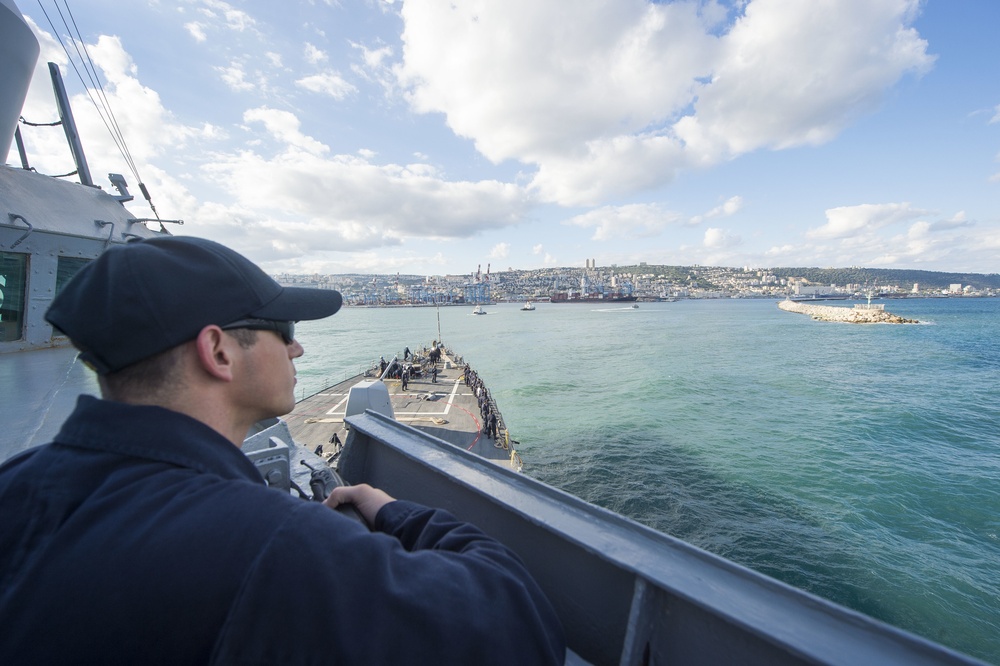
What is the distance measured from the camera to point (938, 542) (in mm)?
11867

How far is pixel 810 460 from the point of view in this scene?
17.3m

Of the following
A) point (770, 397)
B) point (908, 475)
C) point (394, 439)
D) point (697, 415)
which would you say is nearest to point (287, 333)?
point (394, 439)

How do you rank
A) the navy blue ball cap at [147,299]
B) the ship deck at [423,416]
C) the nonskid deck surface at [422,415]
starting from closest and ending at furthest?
the navy blue ball cap at [147,299], the ship deck at [423,416], the nonskid deck surface at [422,415]

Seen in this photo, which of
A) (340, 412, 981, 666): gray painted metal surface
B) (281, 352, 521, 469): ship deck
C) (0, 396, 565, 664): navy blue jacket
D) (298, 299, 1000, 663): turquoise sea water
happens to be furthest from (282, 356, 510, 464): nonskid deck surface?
(0, 396, 565, 664): navy blue jacket

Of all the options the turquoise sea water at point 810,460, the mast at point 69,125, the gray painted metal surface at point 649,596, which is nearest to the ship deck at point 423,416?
the turquoise sea water at point 810,460

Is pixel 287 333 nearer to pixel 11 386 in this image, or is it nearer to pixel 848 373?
pixel 11 386

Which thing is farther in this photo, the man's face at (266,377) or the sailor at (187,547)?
the man's face at (266,377)

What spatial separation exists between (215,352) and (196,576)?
0.66 m

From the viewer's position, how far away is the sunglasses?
129cm

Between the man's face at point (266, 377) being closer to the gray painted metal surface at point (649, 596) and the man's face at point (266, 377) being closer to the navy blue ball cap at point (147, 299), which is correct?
the navy blue ball cap at point (147, 299)

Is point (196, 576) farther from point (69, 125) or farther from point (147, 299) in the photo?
point (69, 125)

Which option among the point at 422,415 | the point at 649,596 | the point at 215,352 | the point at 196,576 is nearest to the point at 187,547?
the point at 196,576

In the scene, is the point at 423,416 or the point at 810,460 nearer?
the point at 810,460

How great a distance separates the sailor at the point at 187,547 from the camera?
0.76 metres
